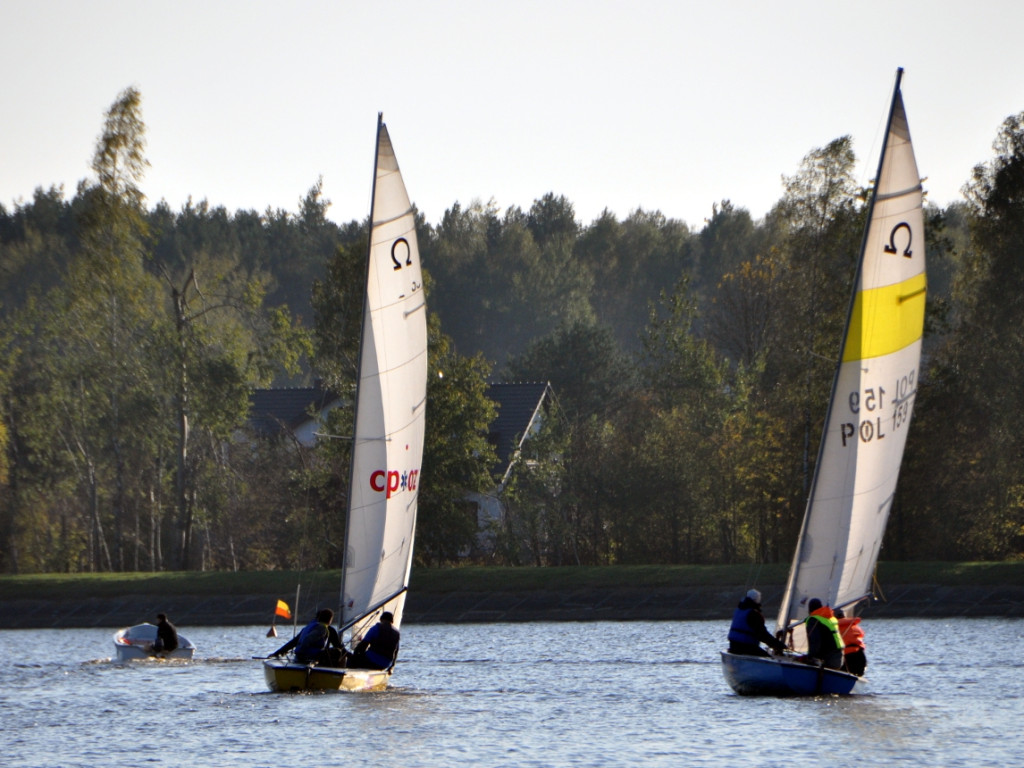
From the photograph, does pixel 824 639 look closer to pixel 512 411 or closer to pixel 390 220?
pixel 390 220

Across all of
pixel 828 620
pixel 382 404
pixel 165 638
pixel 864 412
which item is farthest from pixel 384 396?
pixel 165 638

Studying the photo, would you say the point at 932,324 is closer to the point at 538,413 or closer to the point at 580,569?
the point at 580,569

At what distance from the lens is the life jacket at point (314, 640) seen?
92.5ft

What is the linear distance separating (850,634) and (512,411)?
159 feet

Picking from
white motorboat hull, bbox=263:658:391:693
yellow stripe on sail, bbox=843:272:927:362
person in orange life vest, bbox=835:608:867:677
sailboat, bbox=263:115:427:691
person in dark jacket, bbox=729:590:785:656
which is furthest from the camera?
sailboat, bbox=263:115:427:691

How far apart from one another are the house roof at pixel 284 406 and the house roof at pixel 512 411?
26.0 ft

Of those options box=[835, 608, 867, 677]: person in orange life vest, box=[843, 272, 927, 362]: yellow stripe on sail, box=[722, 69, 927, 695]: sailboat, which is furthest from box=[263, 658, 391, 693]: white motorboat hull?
box=[843, 272, 927, 362]: yellow stripe on sail

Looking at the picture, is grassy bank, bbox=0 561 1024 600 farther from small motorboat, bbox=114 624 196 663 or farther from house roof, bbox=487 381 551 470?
house roof, bbox=487 381 551 470

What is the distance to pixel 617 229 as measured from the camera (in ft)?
443

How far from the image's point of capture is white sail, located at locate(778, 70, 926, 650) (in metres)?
27.2

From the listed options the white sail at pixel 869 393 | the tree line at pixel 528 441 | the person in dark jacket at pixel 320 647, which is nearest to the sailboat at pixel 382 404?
the person in dark jacket at pixel 320 647

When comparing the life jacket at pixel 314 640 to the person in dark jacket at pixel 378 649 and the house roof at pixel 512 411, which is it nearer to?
the person in dark jacket at pixel 378 649

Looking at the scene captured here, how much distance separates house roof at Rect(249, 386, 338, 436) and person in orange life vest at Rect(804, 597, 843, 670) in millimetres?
49958

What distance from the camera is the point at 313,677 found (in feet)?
91.4
